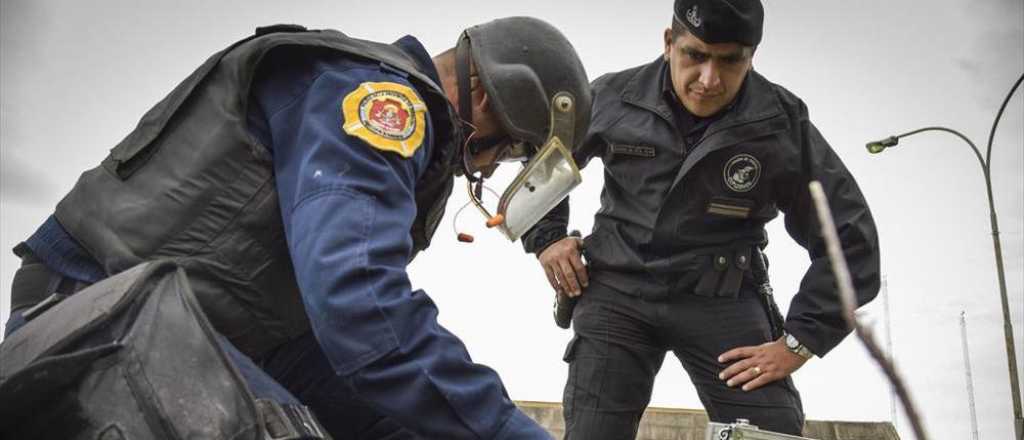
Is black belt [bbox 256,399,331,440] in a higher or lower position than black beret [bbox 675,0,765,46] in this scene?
lower

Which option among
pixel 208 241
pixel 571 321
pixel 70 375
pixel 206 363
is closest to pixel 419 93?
pixel 208 241

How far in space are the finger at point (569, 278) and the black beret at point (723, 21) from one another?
1048 millimetres

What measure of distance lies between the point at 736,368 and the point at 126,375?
2664 millimetres

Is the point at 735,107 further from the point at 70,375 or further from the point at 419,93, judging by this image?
the point at 70,375

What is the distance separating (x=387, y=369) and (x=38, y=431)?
0.56m

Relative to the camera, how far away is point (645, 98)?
13.6 feet

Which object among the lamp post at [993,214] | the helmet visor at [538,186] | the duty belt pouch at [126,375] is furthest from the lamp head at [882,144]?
the duty belt pouch at [126,375]

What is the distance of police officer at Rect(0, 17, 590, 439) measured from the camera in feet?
5.67

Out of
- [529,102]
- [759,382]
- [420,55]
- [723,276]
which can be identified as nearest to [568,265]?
[723,276]

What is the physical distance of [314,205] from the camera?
1760mm

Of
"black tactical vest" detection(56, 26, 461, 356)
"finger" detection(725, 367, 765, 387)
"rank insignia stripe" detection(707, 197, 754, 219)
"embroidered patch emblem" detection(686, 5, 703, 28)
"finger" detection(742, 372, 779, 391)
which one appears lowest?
"finger" detection(742, 372, 779, 391)

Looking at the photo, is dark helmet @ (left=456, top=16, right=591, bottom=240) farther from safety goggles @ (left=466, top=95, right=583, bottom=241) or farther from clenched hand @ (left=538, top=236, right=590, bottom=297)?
clenched hand @ (left=538, top=236, right=590, bottom=297)

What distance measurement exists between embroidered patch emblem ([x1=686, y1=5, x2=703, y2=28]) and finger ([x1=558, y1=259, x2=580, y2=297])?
42.4 inches

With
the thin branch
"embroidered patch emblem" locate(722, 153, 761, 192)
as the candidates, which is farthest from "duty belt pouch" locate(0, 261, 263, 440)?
"embroidered patch emblem" locate(722, 153, 761, 192)
